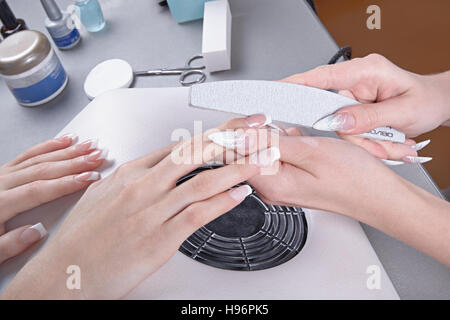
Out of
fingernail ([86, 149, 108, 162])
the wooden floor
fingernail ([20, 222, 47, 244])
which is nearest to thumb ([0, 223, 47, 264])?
fingernail ([20, 222, 47, 244])

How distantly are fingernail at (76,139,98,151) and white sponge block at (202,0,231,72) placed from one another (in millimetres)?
290

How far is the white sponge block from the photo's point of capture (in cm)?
73

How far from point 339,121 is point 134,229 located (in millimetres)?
339

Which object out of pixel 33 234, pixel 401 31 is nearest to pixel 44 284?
pixel 33 234

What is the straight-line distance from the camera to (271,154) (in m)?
0.51

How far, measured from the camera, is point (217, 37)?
74 centimetres

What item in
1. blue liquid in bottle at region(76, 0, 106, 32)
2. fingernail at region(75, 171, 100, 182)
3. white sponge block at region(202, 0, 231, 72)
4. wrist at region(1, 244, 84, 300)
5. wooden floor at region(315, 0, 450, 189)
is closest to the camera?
wrist at region(1, 244, 84, 300)

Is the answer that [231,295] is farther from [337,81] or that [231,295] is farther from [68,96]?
[68,96]

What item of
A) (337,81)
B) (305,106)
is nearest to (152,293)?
(305,106)

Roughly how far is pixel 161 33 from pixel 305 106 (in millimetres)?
513

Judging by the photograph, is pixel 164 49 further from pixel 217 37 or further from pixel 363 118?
pixel 363 118

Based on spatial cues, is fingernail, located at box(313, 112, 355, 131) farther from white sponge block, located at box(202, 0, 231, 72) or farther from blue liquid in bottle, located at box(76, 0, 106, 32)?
blue liquid in bottle, located at box(76, 0, 106, 32)

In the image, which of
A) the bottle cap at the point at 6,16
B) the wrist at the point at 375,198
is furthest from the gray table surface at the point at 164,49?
the wrist at the point at 375,198

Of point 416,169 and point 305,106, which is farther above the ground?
point 305,106
